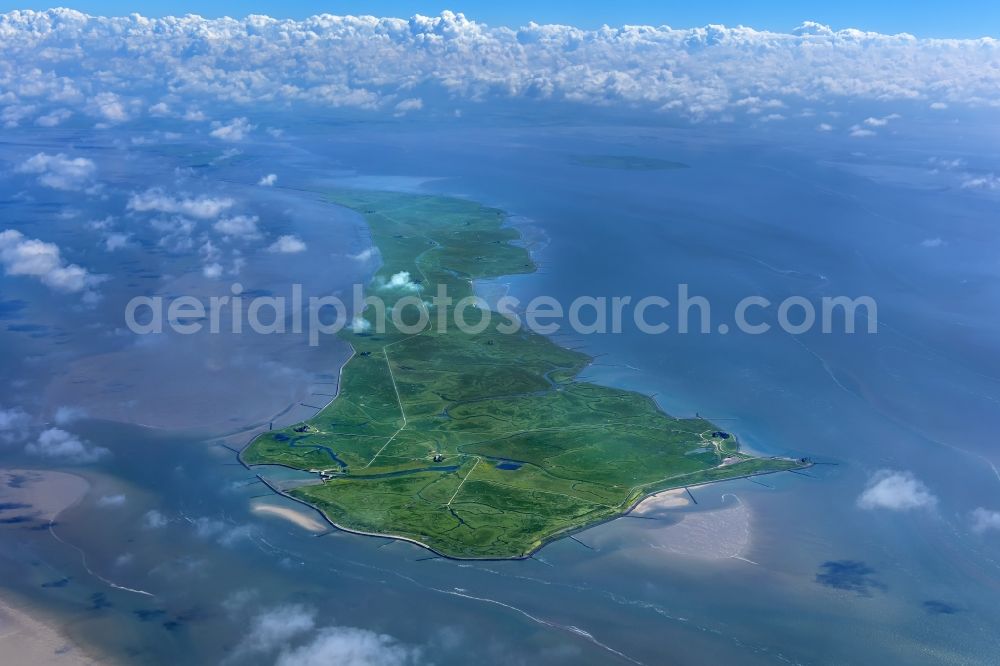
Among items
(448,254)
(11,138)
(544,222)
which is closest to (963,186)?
(544,222)

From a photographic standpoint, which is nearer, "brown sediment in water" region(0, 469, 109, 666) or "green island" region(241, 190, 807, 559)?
"brown sediment in water" region(0, 469, 109, 666)

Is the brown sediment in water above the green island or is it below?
below

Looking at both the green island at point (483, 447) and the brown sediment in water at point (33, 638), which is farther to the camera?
the green island at point (483, 447)

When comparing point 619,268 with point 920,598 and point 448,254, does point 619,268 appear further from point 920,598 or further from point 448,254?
point 920,598

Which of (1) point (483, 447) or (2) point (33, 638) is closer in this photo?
(2) point (33, 638)

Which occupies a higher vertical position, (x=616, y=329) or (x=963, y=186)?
(x=963, y=186)

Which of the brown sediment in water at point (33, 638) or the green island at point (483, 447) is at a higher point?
the green island at point (483, 447)

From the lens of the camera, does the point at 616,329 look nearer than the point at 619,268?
Yes

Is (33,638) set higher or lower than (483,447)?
lower
